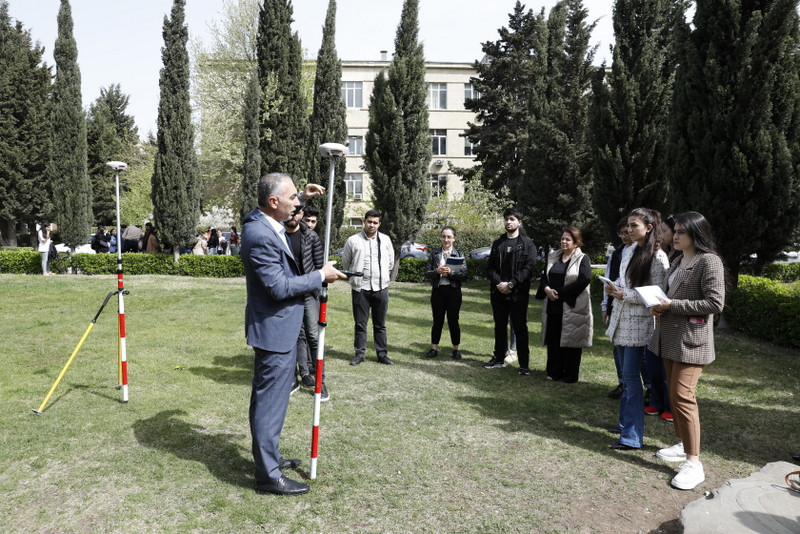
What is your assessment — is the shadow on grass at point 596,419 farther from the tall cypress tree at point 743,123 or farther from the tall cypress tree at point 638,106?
the tall cypress tree at point 638,106


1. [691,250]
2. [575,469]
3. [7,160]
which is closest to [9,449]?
[575,469]

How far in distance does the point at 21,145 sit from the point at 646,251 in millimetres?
36182

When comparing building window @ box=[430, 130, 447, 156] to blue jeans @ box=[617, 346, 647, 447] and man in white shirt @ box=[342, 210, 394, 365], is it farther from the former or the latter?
blue jeans @ box=[617, 346, 647, 447]

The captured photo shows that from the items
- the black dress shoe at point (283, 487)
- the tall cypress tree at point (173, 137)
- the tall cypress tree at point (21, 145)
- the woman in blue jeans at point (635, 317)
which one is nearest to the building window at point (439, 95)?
the tall cypress tree at point (173, 137)

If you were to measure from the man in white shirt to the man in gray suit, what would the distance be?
3818mm

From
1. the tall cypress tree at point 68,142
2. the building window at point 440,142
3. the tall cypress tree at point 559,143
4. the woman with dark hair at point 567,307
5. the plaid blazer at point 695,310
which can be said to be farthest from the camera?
the building window at point 440,142

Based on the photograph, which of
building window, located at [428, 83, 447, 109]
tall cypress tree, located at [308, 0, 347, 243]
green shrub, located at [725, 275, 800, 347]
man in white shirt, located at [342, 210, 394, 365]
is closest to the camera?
man in white shirt, located at [342, 210, 394, 365]

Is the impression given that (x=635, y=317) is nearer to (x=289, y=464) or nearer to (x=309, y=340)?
(x=289, y=464)

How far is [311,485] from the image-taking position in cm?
421

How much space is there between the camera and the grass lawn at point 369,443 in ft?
12.5

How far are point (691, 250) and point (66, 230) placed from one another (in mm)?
23935

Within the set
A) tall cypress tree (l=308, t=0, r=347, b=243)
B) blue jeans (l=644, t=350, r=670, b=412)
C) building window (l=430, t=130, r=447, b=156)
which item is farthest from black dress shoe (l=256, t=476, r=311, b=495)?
building window (l=430, t=130, r=447, b=156)

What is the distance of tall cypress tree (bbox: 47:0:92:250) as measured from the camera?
75.2 feet

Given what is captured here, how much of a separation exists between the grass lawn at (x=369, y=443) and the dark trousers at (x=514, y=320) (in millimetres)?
312
